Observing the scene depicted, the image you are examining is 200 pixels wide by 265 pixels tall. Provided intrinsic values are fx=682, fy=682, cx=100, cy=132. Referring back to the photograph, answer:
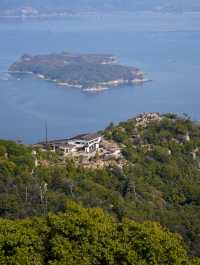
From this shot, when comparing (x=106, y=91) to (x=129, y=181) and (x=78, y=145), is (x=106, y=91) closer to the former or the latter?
(x=78, y=145)

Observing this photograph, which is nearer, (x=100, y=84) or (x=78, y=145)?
(x=78, y=145)

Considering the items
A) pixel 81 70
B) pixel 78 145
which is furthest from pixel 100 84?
pixel 78 145

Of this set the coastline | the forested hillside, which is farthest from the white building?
the coastline

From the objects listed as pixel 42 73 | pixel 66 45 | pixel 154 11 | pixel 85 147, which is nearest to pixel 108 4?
pixel 154 11

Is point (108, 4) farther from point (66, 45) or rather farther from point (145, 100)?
point (145, 100)

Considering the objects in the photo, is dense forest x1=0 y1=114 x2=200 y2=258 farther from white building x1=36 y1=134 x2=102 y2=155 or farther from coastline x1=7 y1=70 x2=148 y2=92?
coastline x1=7 y1=70 x2=148 y2=92

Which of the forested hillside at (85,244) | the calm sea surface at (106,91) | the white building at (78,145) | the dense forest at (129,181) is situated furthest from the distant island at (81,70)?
the forested hillside at (85,244)
